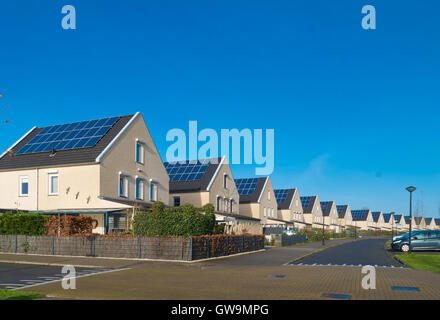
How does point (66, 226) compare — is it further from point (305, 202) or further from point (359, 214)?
point (359, 214)

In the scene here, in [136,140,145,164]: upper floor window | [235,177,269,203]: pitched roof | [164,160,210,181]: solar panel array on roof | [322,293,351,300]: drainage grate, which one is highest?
[136,140,145,164]: upper floor window

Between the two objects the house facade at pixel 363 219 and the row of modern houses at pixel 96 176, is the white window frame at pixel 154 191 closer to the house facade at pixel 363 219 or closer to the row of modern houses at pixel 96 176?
the row of modern houses at pixel 96 176

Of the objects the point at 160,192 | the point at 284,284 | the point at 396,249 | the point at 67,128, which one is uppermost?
the point at 67,128

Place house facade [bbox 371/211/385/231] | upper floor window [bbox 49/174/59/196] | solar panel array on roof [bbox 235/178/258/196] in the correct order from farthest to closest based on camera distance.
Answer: house facade [bbox 371/211/385/231] < solar panel array on roof [bbox 235/178/258/196] < upper floor window [bbox 49/174/59/196]

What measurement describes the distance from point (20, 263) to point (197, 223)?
9157 mm

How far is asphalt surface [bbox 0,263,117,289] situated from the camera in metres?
13.7

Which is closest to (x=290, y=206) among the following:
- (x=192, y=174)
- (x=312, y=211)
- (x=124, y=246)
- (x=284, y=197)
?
(x=284, y=197)

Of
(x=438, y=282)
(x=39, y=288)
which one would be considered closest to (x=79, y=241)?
(x=39, y=288)

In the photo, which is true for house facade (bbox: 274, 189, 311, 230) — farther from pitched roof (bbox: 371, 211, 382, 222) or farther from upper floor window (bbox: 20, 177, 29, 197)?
pitched roof (bbox: 371, 211, 382, 222)

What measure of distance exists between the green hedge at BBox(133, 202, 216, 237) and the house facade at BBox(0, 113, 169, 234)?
9.42ft

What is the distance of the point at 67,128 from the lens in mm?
35719

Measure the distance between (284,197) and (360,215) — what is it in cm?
5899

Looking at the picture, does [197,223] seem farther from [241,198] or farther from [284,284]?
[241,198]

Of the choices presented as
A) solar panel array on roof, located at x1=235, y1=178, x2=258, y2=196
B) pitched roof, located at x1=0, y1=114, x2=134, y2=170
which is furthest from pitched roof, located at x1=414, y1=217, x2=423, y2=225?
pitched roof, located at x1=0, y1=114, x2=134, y2=170
